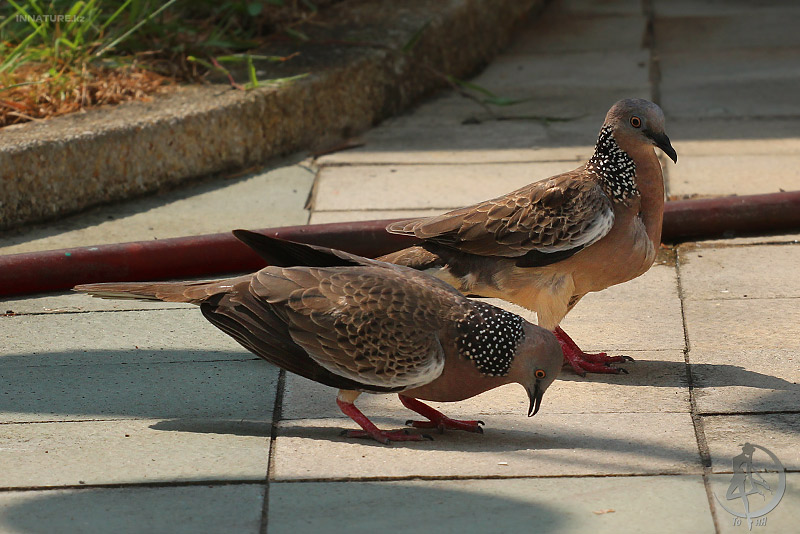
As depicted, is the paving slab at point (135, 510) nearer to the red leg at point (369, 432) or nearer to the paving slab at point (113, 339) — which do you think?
the red leg at point (369, 432)

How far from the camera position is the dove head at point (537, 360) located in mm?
3916

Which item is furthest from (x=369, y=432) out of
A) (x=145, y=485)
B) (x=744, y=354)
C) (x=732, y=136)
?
(x=732, y=136)

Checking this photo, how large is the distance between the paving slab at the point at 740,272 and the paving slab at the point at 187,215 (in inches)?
93.9

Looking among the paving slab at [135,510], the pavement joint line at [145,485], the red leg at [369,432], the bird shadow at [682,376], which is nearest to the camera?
the paving slab at [135,510]

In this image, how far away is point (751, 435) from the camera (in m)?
3.87

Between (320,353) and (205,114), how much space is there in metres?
3.67

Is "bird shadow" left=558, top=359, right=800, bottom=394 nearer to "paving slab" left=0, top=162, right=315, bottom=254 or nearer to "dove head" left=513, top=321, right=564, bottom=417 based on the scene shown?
"dove head" left=513, top=321, right=564, bottom=417

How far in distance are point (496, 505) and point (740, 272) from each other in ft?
9.11

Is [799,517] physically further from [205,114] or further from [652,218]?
[205,114]

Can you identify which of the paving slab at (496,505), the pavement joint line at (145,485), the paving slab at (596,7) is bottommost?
the paving slab at (496,505)

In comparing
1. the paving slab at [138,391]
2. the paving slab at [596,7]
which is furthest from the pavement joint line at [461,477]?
the paving slab at [596,7]

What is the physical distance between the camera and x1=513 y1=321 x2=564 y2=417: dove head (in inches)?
154

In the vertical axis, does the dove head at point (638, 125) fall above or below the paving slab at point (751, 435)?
above

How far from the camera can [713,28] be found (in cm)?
1103
